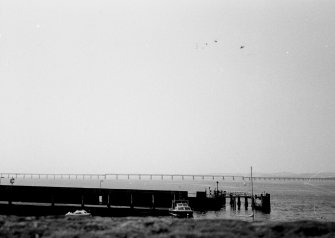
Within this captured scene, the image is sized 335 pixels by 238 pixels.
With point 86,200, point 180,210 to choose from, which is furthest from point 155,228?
point 86,200

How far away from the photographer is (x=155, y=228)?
45.9ft

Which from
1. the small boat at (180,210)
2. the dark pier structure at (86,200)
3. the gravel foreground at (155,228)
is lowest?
the small boat at (180,210)

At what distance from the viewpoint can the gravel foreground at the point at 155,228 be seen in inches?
517

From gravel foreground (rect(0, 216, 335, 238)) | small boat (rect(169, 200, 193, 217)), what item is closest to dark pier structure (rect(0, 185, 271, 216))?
small boat (rect(169, 200, 193, 217))

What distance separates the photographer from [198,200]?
6581cm

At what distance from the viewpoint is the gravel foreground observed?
1314 cm

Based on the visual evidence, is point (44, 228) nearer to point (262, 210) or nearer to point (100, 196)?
point (100, 196)

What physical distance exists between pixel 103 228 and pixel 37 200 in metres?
40.6

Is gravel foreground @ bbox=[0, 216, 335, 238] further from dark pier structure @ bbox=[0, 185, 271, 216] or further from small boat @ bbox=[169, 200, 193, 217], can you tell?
small boat @ bbox=[169, 200, 193, 217]

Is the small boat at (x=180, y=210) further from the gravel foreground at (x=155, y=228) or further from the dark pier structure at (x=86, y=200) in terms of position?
the gravel foreground at (x=155, y=228)

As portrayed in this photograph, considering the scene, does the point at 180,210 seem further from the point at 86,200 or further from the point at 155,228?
the point at 155,228

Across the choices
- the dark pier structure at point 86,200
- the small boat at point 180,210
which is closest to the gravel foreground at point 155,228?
the dark pier structure at point 86,200

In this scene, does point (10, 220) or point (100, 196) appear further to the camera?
point (100, 196)

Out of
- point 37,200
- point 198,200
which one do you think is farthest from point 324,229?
point 198,200
